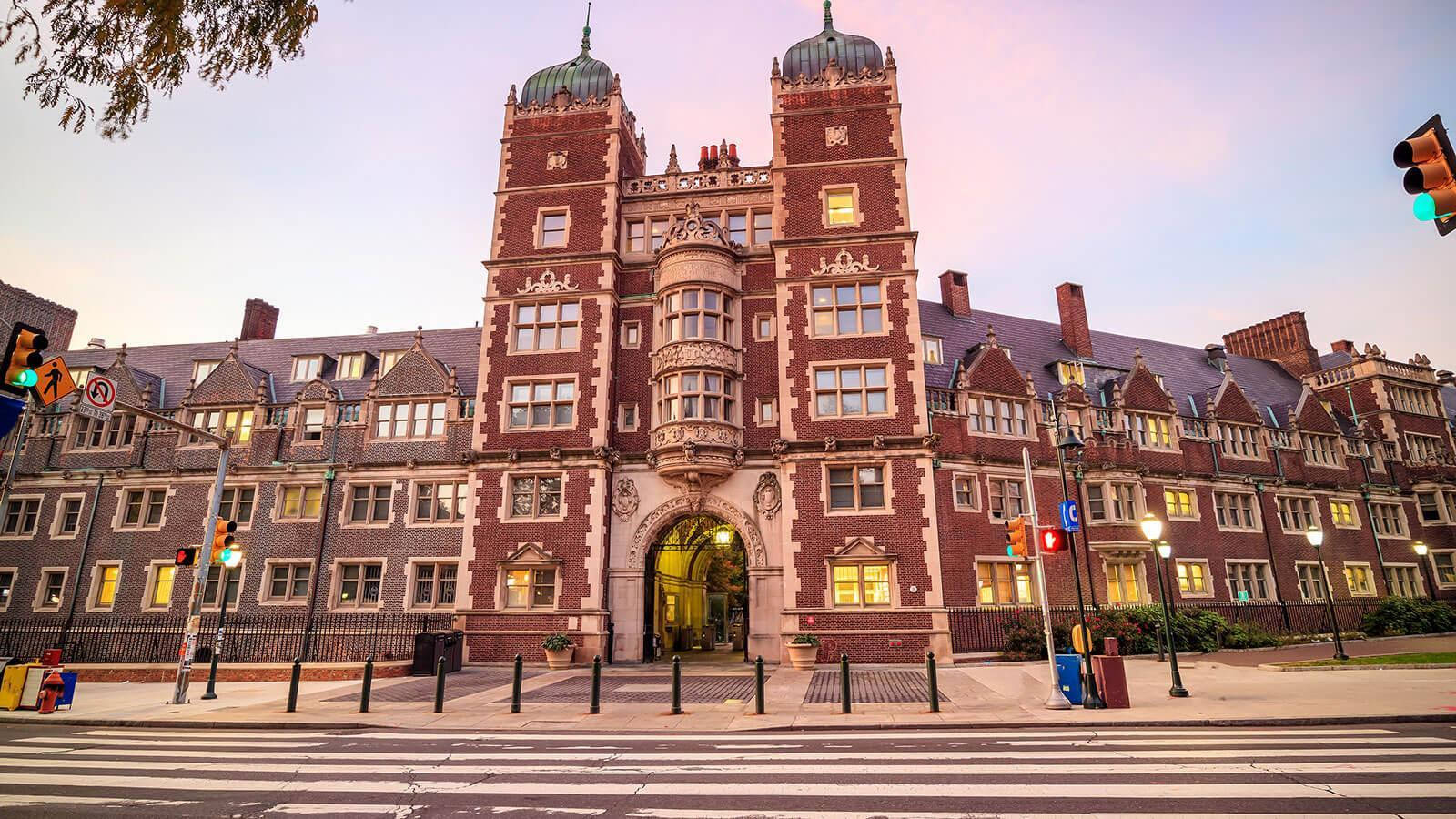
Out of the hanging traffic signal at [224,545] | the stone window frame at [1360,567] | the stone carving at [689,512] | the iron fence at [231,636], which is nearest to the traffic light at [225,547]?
the hanging traffic signal at [224,545]

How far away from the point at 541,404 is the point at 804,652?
1405 centimetres

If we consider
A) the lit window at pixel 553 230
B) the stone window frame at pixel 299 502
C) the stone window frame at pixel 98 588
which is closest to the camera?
the lit window at pixel 553 230

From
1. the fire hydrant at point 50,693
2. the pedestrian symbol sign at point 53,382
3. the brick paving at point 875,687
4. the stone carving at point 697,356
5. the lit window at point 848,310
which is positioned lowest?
the brick paving at point 875,687

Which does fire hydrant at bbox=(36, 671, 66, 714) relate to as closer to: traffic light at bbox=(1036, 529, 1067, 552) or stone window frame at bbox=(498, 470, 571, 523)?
stone window frame at bbox=(498, 470, 571, 523)

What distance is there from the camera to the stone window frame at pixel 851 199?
1153 inches

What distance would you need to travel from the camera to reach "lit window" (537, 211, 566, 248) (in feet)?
102

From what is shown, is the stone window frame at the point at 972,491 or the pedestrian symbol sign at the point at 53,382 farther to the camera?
the stone window frame at the point at 972,491

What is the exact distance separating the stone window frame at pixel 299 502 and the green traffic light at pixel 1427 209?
119 feet

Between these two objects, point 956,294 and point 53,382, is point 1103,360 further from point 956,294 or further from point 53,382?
point 53,382

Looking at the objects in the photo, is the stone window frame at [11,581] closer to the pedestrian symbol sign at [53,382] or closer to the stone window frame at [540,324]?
the stone window frame at [540,324]

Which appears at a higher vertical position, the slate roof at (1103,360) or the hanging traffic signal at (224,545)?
the slate roof at (1103,360)

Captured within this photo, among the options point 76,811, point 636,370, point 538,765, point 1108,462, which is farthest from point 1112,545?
point 76,811

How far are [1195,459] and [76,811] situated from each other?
40665mm

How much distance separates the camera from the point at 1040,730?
39.6 ft
